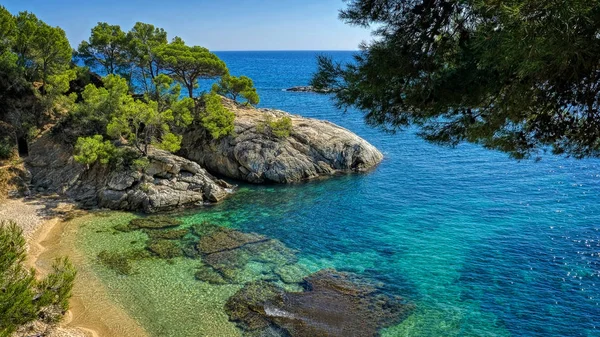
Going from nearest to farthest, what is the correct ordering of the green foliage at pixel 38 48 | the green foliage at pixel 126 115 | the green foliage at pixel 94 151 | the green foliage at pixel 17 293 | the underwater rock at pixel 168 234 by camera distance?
the green foliage at pixel 17 293 → the underwater rock at pixel 168 234 → the green foliage at pixel 94 151 → the green foliage at pixel 126 115 → the green foliage at pixel 38 48

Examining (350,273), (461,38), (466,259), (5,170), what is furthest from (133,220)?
(461,38)

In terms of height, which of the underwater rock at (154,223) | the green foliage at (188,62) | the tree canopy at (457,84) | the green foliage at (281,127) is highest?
the green foliage at (188,62)

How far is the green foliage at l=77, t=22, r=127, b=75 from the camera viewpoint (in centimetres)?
4290

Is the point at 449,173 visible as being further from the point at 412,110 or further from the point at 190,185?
the point at 412,110

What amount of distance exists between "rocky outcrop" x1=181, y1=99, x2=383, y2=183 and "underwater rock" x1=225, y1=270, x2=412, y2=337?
17.1 m

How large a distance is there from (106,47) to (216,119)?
715 inches

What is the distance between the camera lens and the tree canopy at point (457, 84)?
28.8 ft

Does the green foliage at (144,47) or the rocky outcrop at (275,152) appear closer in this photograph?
the rocky outcrop at (275,152)

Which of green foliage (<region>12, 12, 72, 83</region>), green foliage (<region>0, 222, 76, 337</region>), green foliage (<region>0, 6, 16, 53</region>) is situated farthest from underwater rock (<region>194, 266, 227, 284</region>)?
green foliage (<region>0, 6, 16, 53</region>)

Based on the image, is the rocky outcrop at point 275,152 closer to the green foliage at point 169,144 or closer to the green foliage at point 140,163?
the green foliage at point 169,144

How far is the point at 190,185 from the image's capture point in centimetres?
3097

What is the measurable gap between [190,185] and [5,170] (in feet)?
45.2

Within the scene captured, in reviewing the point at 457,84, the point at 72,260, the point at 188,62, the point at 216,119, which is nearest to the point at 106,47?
the point at 188,62

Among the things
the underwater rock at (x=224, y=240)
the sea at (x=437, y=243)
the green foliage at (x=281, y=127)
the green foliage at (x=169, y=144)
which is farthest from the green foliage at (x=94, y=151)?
the green foliage at (x=281, y=127)
